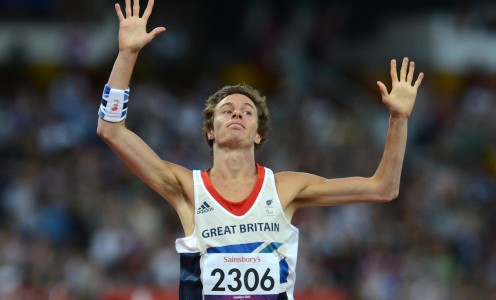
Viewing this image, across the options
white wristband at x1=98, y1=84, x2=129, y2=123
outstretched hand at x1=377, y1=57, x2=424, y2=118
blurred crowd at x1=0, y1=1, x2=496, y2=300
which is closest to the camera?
white wristband at x1=98, y1=84, x2=129, y2=123

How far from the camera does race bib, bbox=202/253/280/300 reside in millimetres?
6695

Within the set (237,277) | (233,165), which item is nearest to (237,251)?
(237,277)

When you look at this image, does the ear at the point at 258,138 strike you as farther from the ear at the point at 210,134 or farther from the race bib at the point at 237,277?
the race bib at the point at 237,277

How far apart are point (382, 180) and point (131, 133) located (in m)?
1.54

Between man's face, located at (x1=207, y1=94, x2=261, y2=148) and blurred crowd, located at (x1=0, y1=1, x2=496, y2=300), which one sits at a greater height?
blurred crowd, located at (x1=0, y1=1, x2=496, y2=300)

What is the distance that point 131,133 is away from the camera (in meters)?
6.89

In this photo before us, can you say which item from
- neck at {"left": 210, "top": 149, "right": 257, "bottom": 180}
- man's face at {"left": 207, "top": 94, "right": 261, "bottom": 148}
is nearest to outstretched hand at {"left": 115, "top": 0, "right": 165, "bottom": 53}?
man's face at {"left": 207, "top": 94, "right": 261, "bottom": 148}

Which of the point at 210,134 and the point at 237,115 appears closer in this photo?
the point at 237,115

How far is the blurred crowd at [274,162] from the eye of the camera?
13.9 meters

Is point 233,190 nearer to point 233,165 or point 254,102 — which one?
point 233,165

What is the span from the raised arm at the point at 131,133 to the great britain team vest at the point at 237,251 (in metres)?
0.18

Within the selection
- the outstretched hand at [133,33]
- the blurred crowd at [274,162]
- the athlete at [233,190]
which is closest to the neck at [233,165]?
the athlete at [233,190]

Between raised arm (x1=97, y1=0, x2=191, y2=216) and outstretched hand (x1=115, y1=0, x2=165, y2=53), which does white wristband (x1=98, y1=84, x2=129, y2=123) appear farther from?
outstretched hand (x1=115, y1=0, x2=165, y2=53)

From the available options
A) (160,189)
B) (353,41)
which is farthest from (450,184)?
(160,189)
